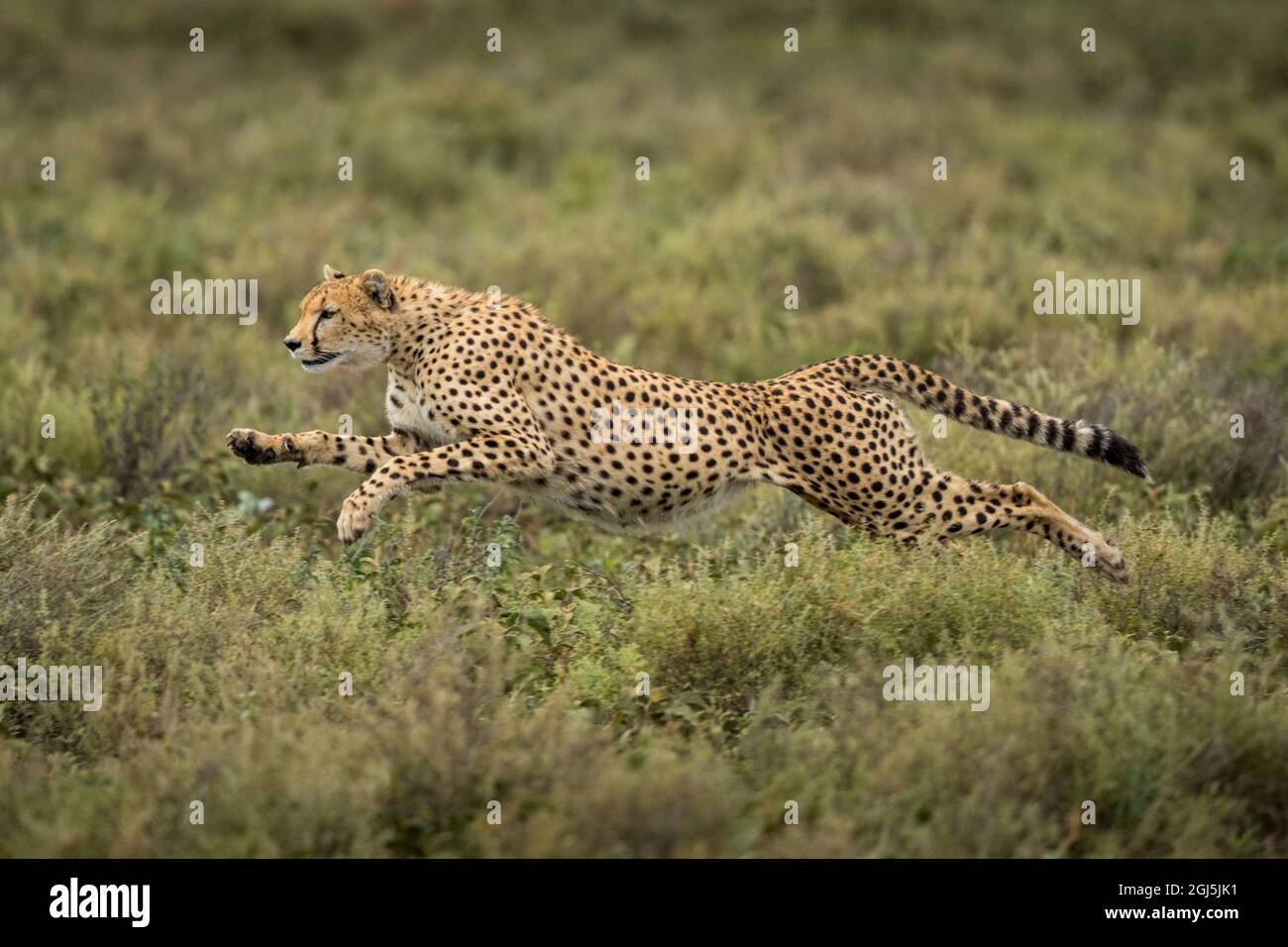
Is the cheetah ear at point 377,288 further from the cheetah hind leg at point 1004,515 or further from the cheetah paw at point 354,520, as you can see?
the cheetah hind leg at point 1004,515

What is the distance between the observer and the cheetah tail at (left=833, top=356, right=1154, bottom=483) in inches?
229

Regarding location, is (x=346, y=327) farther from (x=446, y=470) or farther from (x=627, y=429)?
(x=627, y=429)

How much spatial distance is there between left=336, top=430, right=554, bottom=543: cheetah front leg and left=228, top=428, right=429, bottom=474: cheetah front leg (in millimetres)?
337

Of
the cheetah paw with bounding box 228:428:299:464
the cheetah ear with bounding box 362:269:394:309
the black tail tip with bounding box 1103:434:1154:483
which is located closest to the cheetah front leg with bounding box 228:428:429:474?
the cheetah paw with bounding box 228:428:299:464

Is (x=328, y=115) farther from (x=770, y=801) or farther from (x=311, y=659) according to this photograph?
(x=770, y=801)

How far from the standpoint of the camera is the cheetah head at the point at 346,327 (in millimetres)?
5719

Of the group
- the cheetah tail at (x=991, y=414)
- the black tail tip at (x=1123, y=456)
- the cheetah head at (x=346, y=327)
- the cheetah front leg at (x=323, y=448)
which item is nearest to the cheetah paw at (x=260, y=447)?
the cheetah front leg at (x=323, y=448)

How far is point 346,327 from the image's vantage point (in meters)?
5.73

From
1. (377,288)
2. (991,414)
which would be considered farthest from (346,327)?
(991,414)

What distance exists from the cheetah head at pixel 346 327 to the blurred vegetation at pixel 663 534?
0.74 meters

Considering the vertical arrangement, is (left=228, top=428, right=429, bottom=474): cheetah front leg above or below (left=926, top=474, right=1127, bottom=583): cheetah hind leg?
above

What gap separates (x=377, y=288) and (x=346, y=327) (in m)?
0.19

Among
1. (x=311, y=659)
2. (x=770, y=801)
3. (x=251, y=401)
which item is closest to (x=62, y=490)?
(x=251, y=401)

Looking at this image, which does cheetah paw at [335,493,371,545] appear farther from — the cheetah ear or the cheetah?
the cheetah ear
